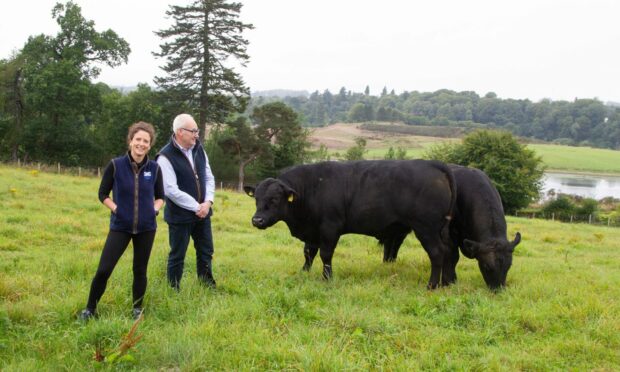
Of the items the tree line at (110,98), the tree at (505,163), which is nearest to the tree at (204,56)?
the tree line at (110,98)

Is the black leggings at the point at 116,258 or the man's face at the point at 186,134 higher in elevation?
the man's face at the point at 186,134

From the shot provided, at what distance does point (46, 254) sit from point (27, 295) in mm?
2658

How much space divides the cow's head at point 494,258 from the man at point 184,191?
372 cm

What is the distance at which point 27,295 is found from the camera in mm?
5641

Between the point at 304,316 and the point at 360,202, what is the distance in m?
2.55

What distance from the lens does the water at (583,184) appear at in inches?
2649

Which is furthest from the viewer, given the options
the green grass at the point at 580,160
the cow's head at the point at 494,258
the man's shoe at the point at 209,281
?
the green grass at the point at 580,160

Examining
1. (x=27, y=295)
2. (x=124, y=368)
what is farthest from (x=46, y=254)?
(x=124, y=368)

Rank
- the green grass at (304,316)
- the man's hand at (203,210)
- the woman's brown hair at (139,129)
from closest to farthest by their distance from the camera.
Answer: the green grass at (304,316)
the woman's brown hair at (139,129)
the man's hand at (203,210)

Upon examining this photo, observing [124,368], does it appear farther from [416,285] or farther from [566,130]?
[566,130]

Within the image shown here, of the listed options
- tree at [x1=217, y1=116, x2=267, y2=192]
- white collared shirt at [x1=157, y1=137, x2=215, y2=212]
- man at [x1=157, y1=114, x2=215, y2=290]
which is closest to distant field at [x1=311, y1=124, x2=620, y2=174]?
tree at [x1=217, y1=116, x2=267, y2=192]

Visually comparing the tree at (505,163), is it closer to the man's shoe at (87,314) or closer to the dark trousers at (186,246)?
the dark trousers at (186,246)

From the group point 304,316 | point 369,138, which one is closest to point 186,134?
point 304,316

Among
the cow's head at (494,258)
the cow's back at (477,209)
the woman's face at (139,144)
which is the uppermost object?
the woman's face at (139,144)
